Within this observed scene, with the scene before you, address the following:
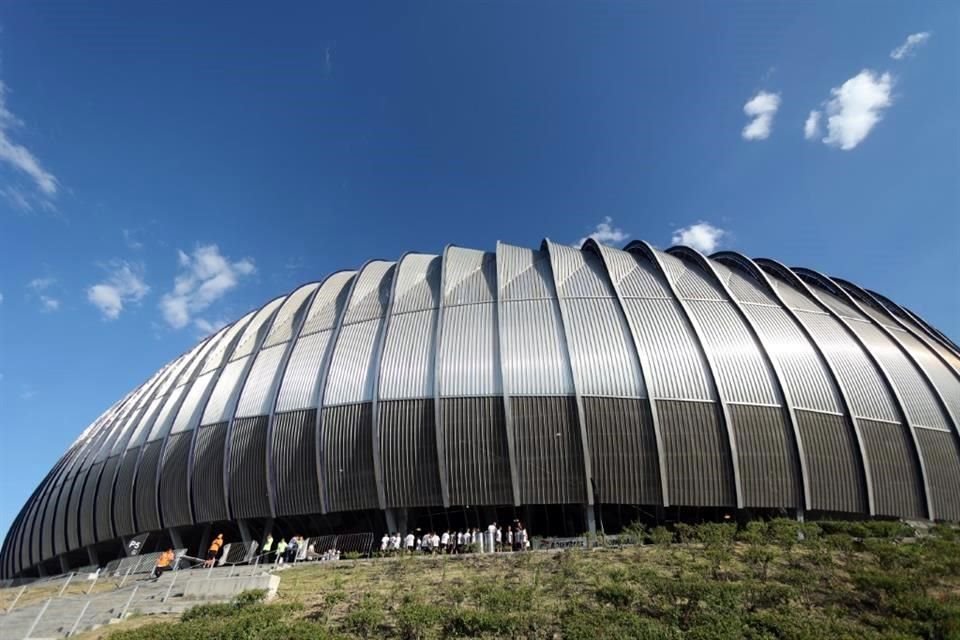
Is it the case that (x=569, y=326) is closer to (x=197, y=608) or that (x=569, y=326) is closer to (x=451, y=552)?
(x=451, y=552)

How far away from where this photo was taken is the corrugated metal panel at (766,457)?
25172 millimetres

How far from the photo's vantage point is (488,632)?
1291cm

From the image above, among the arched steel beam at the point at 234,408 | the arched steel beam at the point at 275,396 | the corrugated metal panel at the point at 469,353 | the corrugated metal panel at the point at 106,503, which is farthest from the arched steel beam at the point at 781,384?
Answer: the corrugated metal panel at the point at 106,503

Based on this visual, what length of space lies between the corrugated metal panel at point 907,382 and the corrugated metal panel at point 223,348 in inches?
1605

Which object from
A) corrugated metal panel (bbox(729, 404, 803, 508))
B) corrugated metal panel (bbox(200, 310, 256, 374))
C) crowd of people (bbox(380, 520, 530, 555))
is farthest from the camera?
corrugated metal panel (bbox(200, 310, 256, 374))

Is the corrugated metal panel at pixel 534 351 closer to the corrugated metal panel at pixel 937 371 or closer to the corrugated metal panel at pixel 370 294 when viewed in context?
the corrugated metal panel at pixel 370 294

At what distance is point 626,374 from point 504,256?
1242cm

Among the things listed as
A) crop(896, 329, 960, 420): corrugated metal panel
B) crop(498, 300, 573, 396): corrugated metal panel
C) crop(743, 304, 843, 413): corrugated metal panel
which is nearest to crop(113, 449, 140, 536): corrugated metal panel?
crop(498, 300, 573, 396): corrugated metal panel

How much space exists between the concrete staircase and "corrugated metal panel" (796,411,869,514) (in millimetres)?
25436

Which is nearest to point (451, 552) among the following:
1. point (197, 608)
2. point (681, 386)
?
point (197, 608)

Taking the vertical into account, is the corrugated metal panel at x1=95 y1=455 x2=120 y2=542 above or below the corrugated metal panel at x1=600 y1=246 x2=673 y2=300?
below

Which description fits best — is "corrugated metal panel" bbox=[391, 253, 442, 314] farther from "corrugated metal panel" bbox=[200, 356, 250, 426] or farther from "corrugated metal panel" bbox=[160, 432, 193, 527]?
"corrugated metal panel" bbox=[160, 432, 193, 527]

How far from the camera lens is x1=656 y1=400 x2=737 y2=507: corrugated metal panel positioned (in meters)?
25.0

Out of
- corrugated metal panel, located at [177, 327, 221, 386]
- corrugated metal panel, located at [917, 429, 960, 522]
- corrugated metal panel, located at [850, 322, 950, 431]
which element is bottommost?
corrugated metal panel, located at [917, 429, 960, 522]
